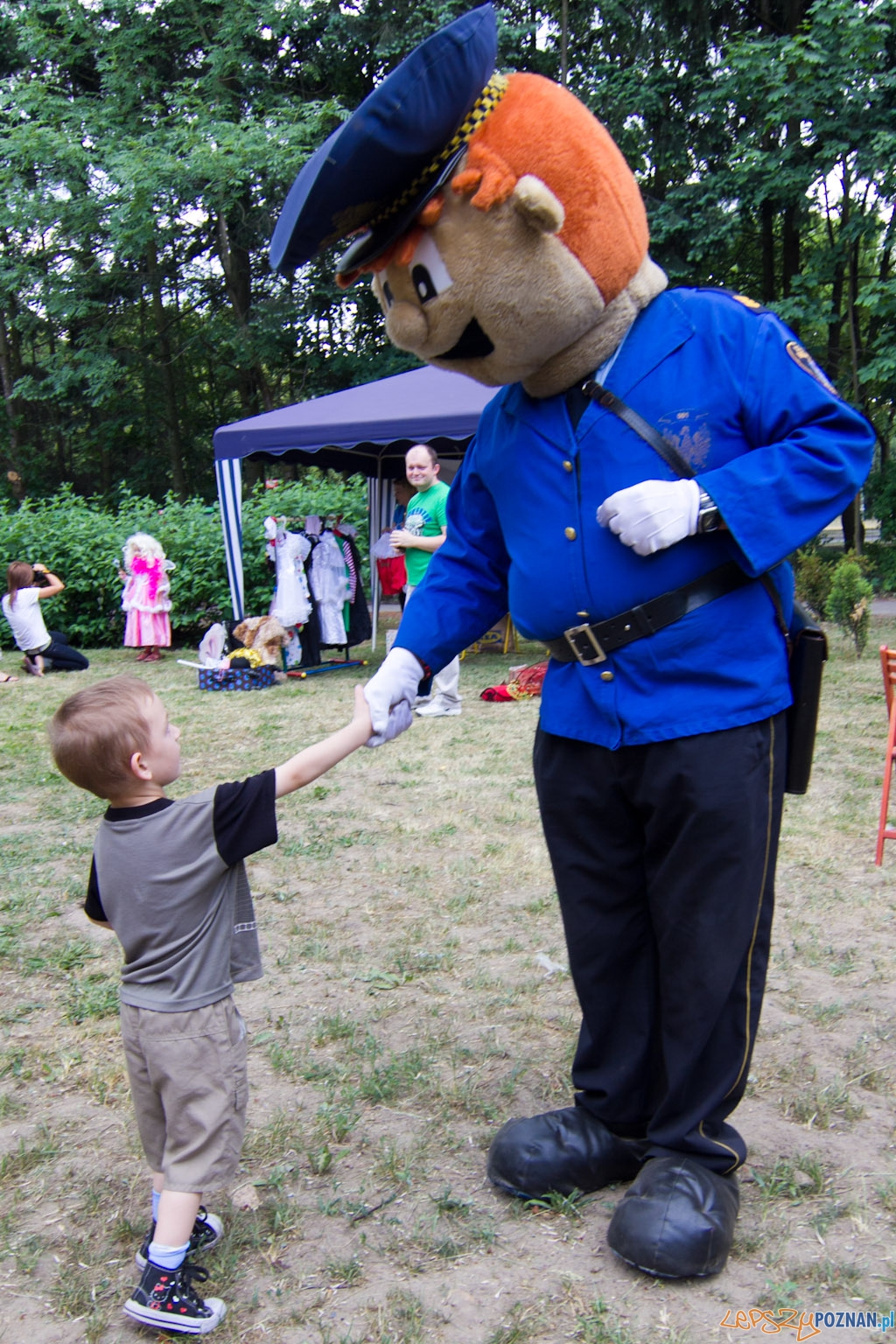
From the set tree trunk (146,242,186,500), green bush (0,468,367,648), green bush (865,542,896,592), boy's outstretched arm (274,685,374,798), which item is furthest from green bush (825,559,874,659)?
tree trunk (146,242,186,500)

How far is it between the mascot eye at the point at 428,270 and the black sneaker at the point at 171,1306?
1844 millimetres

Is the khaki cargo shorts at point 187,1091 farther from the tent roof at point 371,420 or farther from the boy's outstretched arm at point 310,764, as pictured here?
the tent roof at point 371,420

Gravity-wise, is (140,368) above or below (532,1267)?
above

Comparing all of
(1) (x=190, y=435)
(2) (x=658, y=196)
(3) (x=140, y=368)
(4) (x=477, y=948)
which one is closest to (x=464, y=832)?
(4) (x=477, y=948)

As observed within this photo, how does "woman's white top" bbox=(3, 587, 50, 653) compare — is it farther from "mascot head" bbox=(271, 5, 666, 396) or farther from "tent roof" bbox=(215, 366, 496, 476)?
"mascot head" bbox=(271, 5, 666, 396)

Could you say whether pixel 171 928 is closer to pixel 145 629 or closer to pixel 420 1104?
pixel 420 1104

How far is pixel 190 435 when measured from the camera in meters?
24.6

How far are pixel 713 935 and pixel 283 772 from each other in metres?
0.86

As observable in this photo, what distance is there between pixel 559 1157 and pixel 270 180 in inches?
750

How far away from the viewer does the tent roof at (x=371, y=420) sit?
8.94m

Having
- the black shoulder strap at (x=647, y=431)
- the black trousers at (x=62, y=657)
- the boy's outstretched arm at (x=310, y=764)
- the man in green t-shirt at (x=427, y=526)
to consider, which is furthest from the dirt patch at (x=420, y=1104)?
the black trousers at (x=62, y=657)

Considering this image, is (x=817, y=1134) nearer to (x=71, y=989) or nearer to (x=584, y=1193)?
(x=584, y=1193)

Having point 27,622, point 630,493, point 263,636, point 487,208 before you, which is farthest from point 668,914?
point 27,622

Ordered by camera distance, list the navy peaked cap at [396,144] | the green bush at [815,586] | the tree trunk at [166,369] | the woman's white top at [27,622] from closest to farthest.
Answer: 1. the navy peaked cap at [396,144]
2. the green bush at [815,586]
3. the woman's white top at [27,622]
4. the tree trunk at [166,369]
